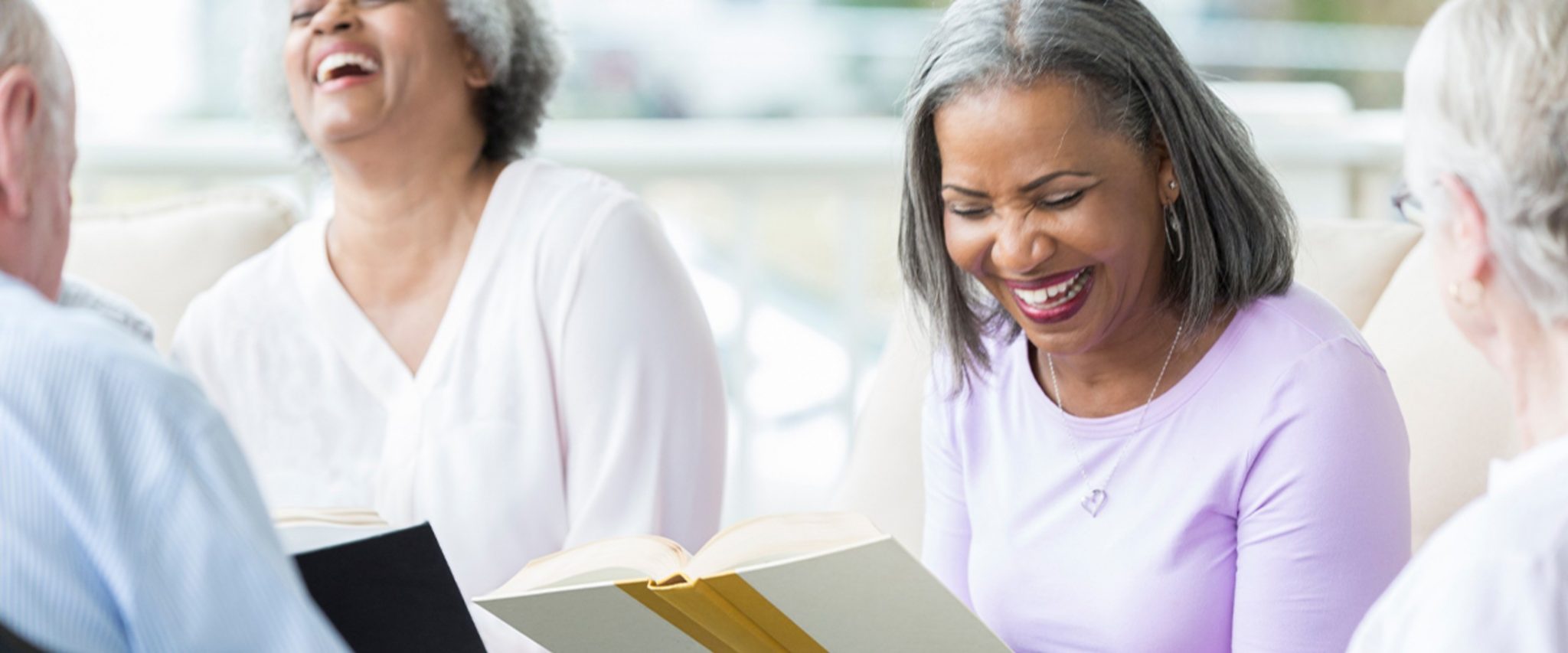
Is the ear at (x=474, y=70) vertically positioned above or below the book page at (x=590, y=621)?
above

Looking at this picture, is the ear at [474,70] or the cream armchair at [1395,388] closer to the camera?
the cream armchair at [1395,388]

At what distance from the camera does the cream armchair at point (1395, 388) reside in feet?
5.46

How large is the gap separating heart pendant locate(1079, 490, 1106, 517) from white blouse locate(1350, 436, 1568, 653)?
0.64 m

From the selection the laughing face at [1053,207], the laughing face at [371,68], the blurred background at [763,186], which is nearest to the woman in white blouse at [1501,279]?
the laughing face at [1053,207]

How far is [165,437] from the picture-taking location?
0.78m

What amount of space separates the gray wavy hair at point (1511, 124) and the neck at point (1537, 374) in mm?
15

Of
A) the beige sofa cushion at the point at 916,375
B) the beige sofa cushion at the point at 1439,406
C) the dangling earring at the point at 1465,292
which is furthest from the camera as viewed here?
the beige sofa cushion at the point at 916,375

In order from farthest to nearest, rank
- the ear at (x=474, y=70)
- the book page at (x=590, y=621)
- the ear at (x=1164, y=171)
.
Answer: the ear at (x=474, y=70) → the ear at (x=1164, y=171) → the book page at (x=590, y=621)

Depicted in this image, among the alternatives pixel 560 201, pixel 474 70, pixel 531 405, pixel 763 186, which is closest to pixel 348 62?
pixel 474 70

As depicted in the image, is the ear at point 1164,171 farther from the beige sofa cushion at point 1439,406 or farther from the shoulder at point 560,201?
the shoulder at point 560,201

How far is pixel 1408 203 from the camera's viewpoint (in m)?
1.16

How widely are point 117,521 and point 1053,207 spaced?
932mm

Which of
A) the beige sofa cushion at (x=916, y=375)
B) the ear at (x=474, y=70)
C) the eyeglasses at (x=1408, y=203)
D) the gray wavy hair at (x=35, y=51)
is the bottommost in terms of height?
the beige sofa cushion at (x=916, y=375)

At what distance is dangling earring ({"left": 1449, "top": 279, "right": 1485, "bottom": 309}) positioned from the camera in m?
1.01
